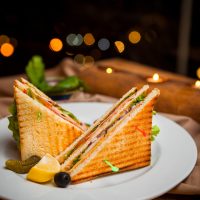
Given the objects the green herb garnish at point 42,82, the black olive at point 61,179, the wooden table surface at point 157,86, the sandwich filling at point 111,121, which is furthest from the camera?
the green herb garnish at point 42,82

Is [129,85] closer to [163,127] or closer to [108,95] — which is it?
[108,95]

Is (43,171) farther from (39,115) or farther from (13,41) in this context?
(13,41)

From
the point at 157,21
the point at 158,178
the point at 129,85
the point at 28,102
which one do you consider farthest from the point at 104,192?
the point at 157,21

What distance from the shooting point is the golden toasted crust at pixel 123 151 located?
2018 millimetres

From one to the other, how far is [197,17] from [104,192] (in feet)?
14.7

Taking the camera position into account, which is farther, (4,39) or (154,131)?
(4,39)

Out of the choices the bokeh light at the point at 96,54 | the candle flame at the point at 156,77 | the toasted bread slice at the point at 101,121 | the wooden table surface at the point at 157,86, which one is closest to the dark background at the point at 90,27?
the bokeh light at the point at 96,54

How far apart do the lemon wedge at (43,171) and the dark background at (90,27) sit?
4626mm

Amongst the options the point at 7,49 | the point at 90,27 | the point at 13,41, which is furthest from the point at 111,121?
the point at 90,27

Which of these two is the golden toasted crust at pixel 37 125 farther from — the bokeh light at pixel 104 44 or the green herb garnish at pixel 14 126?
the bokeh light at pixel 104 44

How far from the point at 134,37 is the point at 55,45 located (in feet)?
4.50

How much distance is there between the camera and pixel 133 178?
1.98 metres

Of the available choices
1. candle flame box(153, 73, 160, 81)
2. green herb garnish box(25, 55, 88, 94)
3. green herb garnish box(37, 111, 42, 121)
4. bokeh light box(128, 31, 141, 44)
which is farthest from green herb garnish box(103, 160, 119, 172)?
bokeh light box(128, 31, 141, 44)

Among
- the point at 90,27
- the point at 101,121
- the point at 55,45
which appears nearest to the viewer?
the point at 101,121
